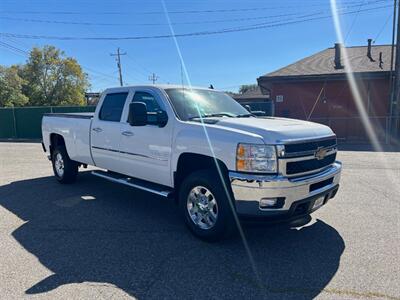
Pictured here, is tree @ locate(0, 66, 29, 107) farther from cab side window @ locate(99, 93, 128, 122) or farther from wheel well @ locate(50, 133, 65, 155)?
cab side window @ locate(99, 93, 128, 122)

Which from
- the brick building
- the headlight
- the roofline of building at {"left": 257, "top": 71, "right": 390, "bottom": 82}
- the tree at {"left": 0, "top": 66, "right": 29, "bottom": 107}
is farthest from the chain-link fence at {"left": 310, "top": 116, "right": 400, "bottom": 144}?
the tree at {"left": 0, "top": 66, "right": 29, "bottom": 107}

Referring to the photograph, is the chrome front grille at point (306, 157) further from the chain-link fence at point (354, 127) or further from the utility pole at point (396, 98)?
the utility pole at point (396, 98)

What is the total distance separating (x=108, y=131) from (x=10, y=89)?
141 feet

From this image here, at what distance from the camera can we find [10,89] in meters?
41.6

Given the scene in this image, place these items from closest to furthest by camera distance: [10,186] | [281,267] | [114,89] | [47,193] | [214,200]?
[281,267] < [214,200] < [114,89] < [47,193] < [10,186]

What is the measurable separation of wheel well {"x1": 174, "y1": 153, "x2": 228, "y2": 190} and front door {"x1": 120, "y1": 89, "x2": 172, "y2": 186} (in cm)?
16

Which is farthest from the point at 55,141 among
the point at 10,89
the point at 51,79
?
the point at 51,79

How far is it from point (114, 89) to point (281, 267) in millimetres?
4118

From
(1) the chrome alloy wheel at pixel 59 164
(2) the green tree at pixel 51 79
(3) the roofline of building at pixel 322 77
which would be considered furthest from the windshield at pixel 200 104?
(2) the green tree at pixel 51 79

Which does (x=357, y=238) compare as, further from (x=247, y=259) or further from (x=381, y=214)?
(x=247, y=259)

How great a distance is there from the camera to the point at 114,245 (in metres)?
4.09

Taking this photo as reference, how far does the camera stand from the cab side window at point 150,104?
480 centimetres

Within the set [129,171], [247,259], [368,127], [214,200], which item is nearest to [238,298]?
[247,259]

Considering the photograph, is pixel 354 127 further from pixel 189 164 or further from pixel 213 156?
pixel 213 156
